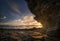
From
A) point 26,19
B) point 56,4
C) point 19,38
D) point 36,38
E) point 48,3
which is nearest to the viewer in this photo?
point 56,4

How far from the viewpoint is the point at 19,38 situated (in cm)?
1568

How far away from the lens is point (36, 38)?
14.4 m

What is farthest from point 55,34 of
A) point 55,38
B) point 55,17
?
point 55,17

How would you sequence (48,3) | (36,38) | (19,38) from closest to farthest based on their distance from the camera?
(48,3) < (36,38) < (19,38)

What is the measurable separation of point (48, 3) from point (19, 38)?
588 centimetres

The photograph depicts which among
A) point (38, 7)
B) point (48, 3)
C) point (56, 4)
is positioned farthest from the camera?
point (38, 7)

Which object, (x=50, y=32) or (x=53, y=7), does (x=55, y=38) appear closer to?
(x=50, y=32)

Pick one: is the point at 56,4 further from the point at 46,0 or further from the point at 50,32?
the point at 50,32

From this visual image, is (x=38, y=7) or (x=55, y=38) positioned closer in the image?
(x=55, y=38)

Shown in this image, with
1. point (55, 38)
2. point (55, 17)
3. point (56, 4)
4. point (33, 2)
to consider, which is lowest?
point (55, 38)

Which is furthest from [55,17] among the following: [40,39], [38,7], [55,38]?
[40,39]

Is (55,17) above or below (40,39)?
above

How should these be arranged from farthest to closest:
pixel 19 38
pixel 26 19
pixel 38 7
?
pixel 26 19, pixel 19 38, pixel 38 7

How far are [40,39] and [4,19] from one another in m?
13.4
